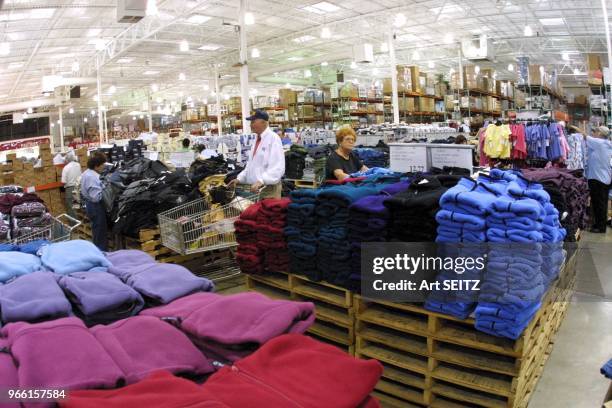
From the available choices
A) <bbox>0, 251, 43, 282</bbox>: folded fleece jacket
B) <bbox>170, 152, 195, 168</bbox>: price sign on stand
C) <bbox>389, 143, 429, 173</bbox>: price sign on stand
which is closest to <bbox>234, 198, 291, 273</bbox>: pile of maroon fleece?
<bbox>389, 143, 429, 173</bbox>: price sign on stand

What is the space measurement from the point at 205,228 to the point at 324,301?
188cm

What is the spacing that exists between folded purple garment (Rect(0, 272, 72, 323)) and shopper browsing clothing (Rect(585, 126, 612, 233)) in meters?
9.01

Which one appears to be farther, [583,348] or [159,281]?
[583,348]

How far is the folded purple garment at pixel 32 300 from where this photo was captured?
1.60m

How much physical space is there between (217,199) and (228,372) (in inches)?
169

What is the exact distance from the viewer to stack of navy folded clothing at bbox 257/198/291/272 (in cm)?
396

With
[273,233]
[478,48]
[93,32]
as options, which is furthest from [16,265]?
[93,32]

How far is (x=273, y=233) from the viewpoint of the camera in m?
3.98

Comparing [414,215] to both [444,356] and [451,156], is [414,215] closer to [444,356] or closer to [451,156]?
[444,356]

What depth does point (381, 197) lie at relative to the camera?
3.26 metres

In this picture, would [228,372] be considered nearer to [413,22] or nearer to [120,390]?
[120,390]

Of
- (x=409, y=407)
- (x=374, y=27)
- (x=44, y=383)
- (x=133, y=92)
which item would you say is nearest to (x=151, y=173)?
(x=409, y=407)

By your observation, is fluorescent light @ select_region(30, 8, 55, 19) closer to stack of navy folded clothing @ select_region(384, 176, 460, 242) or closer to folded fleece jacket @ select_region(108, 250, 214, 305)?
stack of navy folded clothing @ select_region(384, 176, 460, 242)

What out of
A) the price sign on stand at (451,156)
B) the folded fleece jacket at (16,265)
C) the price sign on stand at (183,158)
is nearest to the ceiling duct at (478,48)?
the price sign on stand at (183,158)
